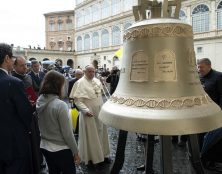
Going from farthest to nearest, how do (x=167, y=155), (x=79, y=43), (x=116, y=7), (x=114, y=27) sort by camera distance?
(x=79, y=43)
(x=114, y=27)
(x=116, y=7)
(x=167, y=155)

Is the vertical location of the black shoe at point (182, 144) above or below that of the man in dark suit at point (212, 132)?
below

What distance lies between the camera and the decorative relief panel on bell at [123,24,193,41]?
1.70m

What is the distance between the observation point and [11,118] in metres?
2.50

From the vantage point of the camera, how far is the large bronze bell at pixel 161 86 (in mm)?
1593

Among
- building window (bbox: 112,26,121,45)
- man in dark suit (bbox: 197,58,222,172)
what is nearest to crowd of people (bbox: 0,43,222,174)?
man in dark suit (bbox: 197,58,222,172)

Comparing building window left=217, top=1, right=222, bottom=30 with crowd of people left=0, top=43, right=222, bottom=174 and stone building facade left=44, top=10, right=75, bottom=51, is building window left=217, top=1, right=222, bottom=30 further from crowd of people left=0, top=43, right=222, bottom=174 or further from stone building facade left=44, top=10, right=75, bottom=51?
stone building facade left=44, top=10, right=75, bottom=51

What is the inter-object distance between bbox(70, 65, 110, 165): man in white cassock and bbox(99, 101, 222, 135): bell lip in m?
2.68

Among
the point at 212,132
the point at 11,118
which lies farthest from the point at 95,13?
the point at 11,118

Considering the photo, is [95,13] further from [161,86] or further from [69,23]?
[161,86]

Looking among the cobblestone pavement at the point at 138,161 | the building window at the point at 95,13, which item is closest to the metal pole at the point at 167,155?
the cobblestone pavement at the point at 138,161

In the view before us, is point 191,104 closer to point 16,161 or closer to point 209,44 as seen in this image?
point 16,161

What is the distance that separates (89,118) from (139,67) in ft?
9.10

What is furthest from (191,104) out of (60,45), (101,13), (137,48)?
(60,45)

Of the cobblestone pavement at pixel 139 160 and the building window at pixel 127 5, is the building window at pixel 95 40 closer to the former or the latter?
the building window at pixel 127 5
